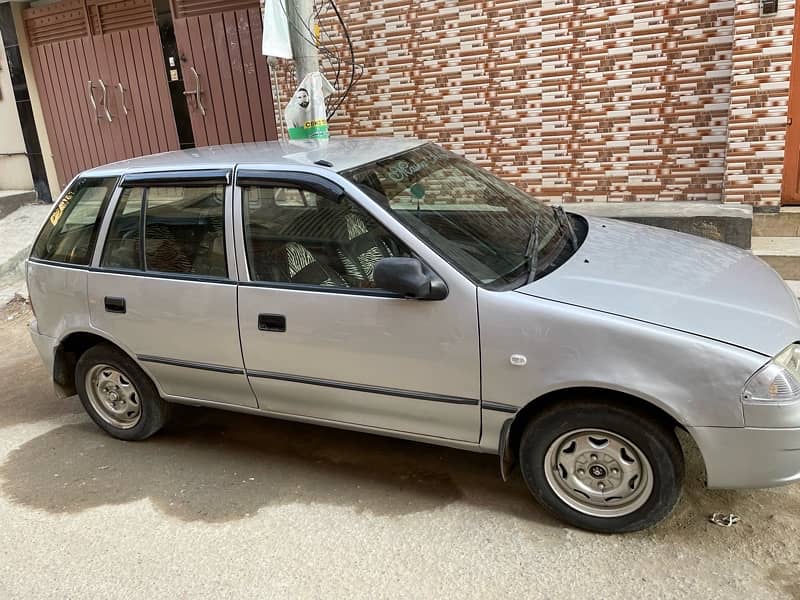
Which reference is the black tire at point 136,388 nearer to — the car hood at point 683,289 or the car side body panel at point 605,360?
the car side body panel at point 605,360

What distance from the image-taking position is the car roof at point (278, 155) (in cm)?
381

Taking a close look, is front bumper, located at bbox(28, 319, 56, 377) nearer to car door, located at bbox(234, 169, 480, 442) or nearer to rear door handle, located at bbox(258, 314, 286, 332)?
car door, located at bbox(234, 169, 480, 442)

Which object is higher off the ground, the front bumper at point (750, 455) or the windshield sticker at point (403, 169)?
the windshield sticker at point (403, 169)

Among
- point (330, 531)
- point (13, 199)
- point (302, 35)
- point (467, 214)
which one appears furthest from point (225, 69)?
point (330, 531)

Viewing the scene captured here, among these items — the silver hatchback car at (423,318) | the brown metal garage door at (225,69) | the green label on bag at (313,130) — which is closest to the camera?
the silver hatchback car at (423,318)

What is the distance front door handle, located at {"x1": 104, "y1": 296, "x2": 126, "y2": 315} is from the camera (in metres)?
4.09

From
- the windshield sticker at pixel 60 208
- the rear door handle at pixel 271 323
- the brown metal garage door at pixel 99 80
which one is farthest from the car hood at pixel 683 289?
the brown metal garage door at pixel 99 80

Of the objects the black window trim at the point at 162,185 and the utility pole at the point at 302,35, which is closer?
the black window trim at the point at 162,185

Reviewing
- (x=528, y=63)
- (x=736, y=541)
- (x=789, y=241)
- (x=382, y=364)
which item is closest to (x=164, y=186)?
(x=382, y=364)

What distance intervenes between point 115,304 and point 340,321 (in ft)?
5.09

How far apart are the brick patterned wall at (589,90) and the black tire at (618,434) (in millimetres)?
4120

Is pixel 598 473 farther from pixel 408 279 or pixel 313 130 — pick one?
pixel 313 130

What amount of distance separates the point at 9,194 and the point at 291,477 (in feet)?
30.0

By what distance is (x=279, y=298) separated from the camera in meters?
3.59
